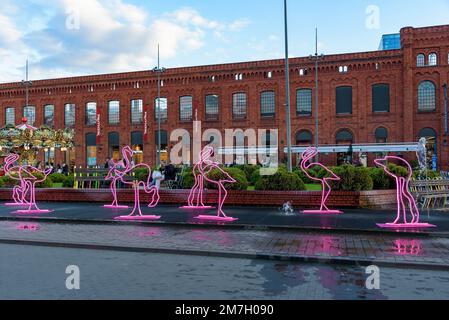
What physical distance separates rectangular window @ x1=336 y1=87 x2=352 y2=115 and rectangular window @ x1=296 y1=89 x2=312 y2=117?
109 inches

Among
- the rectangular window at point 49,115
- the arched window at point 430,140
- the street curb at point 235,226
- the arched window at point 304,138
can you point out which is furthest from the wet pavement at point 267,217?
the rectangular window at point 49,115

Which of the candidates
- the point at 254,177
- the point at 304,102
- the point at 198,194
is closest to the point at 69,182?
the point at 254,177

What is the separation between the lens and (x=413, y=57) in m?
40.6

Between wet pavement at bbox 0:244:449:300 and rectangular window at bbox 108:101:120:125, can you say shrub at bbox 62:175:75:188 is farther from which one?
rectangular window at bbox 108:101:120:125

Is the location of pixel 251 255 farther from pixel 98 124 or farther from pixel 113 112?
pixel 113 112

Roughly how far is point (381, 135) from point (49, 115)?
39.4m

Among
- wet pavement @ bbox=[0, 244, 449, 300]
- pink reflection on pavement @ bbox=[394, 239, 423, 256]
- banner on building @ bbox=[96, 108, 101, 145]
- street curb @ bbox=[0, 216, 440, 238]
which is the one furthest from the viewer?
banner on building @ bbox=[96, 108, 101, 145]

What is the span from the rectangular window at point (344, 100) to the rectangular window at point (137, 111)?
870 inches

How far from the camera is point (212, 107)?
4756cm

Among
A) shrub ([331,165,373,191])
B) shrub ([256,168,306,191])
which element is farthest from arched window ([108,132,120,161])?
shrub ([331,165,373,191])

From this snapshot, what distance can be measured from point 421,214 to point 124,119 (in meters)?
41.9

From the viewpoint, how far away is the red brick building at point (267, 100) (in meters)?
40.4

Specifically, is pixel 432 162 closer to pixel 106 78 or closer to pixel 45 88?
pixel 106 78

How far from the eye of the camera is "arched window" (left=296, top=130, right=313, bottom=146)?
44.0 m
